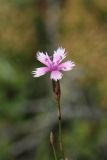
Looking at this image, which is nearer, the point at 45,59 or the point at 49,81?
the point at 45,59

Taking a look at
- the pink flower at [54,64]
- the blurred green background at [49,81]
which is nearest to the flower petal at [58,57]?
the pink flower at [54,64]

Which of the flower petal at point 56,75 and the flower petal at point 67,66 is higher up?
the flower petal at point 67,66

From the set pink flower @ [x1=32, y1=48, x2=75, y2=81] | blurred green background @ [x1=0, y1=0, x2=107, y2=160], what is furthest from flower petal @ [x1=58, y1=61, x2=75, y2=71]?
blurred green background @ [x1=0, y1=0, x2=107, y2=160]

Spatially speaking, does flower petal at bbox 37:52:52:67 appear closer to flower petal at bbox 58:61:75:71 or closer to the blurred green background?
flower petal at bbox 58:61:75:71

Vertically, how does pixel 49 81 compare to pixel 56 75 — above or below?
above

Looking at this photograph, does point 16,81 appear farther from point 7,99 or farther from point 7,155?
point 7,155

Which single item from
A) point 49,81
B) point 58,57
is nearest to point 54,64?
point 58,57

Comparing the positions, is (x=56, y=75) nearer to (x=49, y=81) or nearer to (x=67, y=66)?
(x=67, y=66)

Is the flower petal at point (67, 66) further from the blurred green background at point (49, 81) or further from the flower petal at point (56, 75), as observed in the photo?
the blurred green background at point (49, 81)

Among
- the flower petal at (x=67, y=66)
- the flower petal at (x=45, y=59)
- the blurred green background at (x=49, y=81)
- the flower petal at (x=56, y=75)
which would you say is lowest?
the flower petal at (x=56, y=75)
